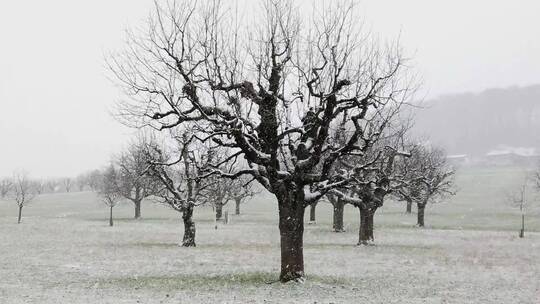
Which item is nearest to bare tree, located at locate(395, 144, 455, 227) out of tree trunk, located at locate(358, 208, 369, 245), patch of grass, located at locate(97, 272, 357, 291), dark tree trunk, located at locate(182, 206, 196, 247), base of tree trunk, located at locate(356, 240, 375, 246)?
tree trunk, located at locate(358, 208, 369, 245)

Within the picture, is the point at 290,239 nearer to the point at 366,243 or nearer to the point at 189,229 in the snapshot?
the point at 189,229

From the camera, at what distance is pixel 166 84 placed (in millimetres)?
19500

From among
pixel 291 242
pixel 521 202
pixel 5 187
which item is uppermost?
pixel 5 187

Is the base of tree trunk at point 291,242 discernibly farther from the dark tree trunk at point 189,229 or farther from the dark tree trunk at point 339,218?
the dark tree trunk at point 339,218

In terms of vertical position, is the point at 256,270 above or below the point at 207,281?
below

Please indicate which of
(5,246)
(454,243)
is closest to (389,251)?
(454,243)

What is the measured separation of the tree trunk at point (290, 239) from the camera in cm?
1817

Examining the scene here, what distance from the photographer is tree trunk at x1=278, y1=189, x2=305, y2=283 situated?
18172 mm

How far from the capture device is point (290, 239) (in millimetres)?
18156

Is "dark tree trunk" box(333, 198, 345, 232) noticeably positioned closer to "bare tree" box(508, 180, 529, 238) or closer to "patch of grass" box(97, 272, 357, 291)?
"bare tree" box(508, 180, 529, 238)

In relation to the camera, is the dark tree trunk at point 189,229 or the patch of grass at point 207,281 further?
the dark tree trunk at point 189,229

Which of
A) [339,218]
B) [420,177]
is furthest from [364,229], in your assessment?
[339,218]

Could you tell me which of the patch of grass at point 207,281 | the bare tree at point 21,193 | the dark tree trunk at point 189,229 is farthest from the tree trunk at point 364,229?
the bare tree at point 21,193

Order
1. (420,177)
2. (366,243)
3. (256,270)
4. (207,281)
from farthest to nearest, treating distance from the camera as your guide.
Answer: (366,243)
(420,177)
(256,270)
(207,281)
